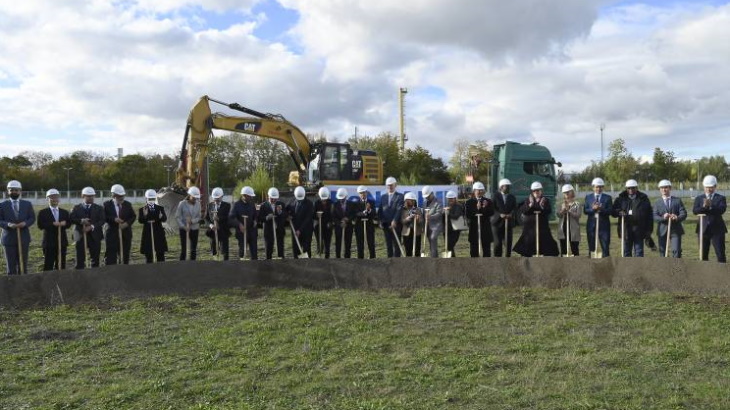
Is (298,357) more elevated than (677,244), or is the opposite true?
(677,244)

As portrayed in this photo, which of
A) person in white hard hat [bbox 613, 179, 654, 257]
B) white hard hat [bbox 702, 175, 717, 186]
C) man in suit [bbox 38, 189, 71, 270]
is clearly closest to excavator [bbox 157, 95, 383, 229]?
man in suit [bbox 38, 189, 71, 270]

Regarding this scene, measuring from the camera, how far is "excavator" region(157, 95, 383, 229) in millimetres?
19141

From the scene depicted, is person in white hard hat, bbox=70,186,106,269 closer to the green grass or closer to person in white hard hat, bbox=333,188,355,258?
the green grass

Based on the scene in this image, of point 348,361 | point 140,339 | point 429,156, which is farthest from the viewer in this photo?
point 429,156

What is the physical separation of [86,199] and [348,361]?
669 centimetres

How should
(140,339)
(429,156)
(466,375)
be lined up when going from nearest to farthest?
(466,375), (140,339), (429,156)

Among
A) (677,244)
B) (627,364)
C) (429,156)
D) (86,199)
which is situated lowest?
(627,364)

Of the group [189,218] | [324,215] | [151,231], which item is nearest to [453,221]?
[324,215]

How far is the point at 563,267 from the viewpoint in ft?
32.1

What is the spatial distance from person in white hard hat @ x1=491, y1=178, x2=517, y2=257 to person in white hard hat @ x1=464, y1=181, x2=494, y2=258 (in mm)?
148

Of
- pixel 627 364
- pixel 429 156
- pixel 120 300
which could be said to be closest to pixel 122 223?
pixel 120 300

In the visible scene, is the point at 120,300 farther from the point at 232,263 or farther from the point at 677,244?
the point at 677,244

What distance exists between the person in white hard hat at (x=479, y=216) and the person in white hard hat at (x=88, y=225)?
6521 millimetres

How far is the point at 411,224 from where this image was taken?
11938 millimetres
